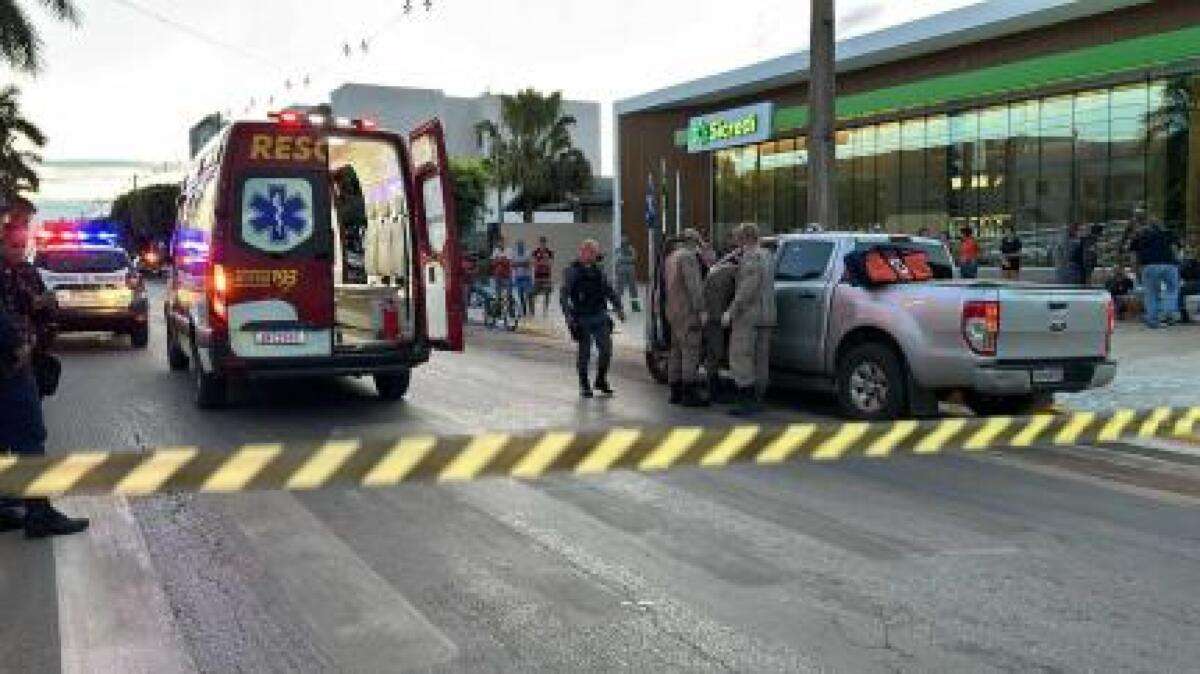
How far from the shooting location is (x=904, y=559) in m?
5.95

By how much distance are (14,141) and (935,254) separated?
6575 cm

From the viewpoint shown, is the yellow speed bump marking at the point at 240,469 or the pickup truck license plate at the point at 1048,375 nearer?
the yellow speed bump marking at the point at 240,469

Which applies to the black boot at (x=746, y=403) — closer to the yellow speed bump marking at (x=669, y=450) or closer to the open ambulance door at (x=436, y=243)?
the open ambulance door at (x=436, y=243)

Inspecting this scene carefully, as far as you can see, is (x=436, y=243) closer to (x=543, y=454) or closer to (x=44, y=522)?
(x=44, y=522)

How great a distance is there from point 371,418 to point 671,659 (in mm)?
6570

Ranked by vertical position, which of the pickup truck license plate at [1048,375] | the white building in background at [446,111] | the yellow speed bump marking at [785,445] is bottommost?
the pickup truck license plate at [1048,375]

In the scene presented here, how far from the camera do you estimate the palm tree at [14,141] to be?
59.0 metres

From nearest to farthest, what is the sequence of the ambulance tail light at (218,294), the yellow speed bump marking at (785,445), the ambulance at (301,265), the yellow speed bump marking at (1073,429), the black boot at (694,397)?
the yellow speed bump marking at (785,445) → the yellow speed bump marking at (1073,429) → the ambulance tail light at (218,294) → the ambulance at (301,265) → the black boot at (694,397)

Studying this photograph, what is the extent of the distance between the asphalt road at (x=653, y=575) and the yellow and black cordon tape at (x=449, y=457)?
0.69 m

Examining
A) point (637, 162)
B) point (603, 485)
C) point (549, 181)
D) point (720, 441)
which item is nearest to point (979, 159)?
point (637, 162)

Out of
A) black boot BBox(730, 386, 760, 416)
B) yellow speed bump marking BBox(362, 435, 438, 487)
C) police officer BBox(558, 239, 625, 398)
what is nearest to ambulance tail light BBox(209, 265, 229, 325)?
police officer BBox(558, 239, 625, 398)

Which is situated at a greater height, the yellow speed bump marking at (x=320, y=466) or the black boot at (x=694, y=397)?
the yellow speed bump marking at (x=320, y=466)

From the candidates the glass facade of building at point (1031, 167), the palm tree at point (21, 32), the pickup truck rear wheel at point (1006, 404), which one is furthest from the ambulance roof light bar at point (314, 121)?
the palm tree at point (21, 32)

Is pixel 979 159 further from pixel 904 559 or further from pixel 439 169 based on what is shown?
pixel 904 559
